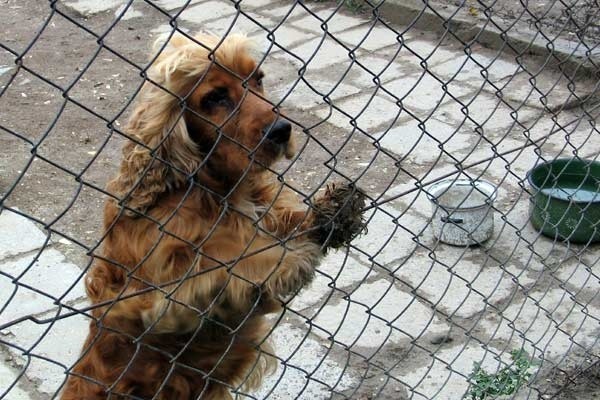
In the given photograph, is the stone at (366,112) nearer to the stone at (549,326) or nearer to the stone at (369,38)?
the stone at (369,38)

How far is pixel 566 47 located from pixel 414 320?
136 inches

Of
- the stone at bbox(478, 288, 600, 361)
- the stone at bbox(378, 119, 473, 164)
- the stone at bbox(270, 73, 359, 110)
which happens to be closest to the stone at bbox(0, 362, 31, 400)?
the stone at bbox(478, 288, 600, 361)

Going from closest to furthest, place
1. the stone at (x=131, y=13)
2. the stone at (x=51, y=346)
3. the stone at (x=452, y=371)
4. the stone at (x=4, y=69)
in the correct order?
the stone at (x=452, y=371)
the stone at (x=51, y=346)
the stone at (x=4, y=69)
the stone at (x=131, y=13)

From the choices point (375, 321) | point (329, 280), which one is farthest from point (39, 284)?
point (375, 321)

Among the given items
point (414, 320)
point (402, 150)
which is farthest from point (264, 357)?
point (402, 150)

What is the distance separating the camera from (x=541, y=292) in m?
5.09

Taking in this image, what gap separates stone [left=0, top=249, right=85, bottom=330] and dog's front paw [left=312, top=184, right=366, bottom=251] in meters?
1.91

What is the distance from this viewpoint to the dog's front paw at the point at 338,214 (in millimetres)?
3346

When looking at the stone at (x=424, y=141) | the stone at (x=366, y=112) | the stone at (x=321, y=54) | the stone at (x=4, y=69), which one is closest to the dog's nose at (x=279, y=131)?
the stone at (x=424, y=141)

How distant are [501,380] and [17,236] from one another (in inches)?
120

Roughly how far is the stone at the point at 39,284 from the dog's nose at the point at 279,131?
1884mm

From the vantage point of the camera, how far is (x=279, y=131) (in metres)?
3.40

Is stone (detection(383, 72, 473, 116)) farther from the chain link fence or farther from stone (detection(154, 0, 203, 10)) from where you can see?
stone (detection(154, 0, 203, 10))

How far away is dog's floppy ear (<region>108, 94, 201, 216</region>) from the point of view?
10.8ft
